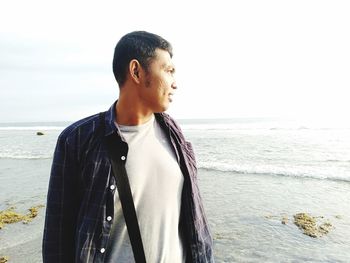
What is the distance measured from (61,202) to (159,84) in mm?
892

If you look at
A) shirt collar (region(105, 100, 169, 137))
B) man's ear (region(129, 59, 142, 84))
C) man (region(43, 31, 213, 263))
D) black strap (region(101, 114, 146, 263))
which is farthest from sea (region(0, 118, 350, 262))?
man's ear (region(129, 59, 142, 84))

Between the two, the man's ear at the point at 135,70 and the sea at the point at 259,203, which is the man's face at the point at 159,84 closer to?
the man's ear at the point at 135,70

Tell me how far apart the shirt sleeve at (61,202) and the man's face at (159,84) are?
21.0 inches

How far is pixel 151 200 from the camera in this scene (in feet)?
6.11

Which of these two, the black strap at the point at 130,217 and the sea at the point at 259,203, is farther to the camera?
the sea at the point at 259,203

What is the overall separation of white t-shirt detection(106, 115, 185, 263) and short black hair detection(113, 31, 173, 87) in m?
0.40

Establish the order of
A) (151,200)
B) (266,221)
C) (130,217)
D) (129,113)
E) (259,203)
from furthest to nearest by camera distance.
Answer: (259,203) < (266,221) < (129,113) < (151,200) < (130,217)

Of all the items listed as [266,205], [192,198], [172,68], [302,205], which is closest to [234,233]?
[266,205]

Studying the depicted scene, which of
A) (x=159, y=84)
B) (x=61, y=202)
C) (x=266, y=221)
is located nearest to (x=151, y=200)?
(x=61, y=202)

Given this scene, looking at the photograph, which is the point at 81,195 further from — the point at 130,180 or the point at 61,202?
the point at 130,180

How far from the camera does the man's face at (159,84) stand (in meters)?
1.90

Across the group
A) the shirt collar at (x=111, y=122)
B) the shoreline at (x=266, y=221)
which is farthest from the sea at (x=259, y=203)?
the shirt collar at (x=111, y=122)

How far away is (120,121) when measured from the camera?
6.52 feet

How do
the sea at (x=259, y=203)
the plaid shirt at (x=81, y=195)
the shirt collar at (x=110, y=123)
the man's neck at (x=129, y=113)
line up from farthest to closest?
the sea at (x=259, y=203), the man's neck at (x=129, y=113), the shirt collar at (x=110, y=123), the plaid shirt at (x=81, y=195)
